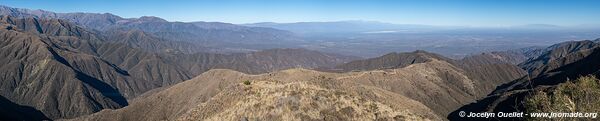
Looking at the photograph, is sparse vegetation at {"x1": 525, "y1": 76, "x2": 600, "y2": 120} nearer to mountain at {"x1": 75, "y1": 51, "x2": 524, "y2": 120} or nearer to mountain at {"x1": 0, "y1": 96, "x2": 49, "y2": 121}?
mountain at {"x1": 75, "y1": 51, "x2": 524, "y2": 120}

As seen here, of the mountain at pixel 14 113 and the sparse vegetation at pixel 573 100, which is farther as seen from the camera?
the mountain at pixel 14 113

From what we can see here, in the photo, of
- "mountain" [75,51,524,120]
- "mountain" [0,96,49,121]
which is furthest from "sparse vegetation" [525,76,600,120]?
"mountain" [0,96,49,121]

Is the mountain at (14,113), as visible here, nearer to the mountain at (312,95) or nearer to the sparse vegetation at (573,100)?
the mountain at (312,95)

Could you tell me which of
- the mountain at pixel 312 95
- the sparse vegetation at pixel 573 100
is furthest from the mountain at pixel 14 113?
the sparse vegetation at pixel 573 100

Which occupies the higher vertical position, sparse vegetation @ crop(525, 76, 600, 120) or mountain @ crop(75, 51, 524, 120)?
sparse vegetation @ crop(525, 76, 600, 120)

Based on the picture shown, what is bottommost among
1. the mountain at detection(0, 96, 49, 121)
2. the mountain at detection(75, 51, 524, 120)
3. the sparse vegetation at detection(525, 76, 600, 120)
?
the mountain at detection(0, 96, 49, 121)

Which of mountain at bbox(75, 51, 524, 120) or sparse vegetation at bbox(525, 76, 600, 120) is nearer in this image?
sparse vegetation at bbox(525, 76, 600, 120)

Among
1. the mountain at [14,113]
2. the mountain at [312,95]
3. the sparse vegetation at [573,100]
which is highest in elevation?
the sparse vegetation at [573,100]
